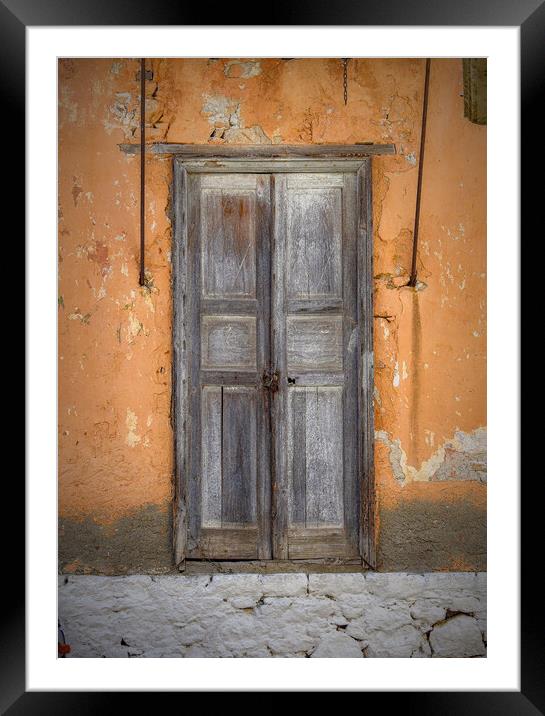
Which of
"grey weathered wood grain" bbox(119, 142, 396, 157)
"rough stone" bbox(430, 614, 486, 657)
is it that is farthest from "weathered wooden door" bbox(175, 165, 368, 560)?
"rough stone" bbox(430, 614, 486, 657)

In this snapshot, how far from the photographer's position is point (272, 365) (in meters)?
2.70

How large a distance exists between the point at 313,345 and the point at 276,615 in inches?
57.4

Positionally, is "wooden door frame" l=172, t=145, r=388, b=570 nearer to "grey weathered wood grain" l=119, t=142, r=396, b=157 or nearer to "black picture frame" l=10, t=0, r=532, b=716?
"grey weathered wood grain" l=119, t=142, r=396, b=157

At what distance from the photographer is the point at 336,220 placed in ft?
8.86

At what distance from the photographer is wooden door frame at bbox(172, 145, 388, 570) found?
2.62m

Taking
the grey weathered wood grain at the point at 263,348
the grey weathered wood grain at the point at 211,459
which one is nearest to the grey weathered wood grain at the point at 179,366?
the grey weathered wood grain at the point at 211,459

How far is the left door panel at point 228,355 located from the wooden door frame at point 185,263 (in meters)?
0.05

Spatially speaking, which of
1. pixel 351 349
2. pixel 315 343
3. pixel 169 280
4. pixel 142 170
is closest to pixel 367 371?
pixel 351 349

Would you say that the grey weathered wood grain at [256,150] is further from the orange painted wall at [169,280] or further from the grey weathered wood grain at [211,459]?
the grey weathered wood grain at [211,459]

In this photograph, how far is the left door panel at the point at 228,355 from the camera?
8.82 ft

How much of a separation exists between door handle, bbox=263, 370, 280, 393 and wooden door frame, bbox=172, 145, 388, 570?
0.43m
